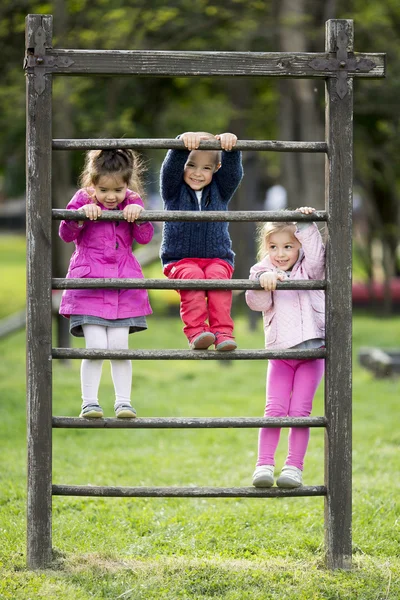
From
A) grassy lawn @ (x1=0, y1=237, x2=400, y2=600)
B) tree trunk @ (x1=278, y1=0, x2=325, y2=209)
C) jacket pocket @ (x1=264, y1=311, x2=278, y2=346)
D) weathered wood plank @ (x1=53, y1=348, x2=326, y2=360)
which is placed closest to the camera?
grassy lawn @ (x1=0, y1=237, x2=400, y2=600)

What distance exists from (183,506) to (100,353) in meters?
1.79

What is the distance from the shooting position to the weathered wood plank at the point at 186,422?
434cm

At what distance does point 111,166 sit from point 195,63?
62 centimetres

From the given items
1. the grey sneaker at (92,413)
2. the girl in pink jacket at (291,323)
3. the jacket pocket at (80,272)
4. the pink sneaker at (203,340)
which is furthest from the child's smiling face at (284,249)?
the grey sneaker at (92,413)

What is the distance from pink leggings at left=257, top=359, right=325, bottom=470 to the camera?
468 cm

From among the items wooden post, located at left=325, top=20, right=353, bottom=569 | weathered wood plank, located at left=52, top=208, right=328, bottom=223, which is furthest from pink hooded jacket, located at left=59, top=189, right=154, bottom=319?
wooden post, located at left=325, top=20, right=353, bottom=569

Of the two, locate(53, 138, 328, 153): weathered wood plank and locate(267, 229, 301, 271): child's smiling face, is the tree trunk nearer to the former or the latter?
locate(267, 229, 301, 271): child's smiling face

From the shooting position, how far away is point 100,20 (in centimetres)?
1354

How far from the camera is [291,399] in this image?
4.74 meters

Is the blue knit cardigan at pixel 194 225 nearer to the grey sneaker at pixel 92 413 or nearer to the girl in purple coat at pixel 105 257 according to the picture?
the girl in purple coat at pixel 105 257

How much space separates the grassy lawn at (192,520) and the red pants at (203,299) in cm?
112

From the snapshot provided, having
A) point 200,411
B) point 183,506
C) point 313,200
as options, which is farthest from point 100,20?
point 183,506

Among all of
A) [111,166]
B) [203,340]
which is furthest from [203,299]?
[111,166]

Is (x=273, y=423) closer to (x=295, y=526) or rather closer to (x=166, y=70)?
(x=295, y=526)
